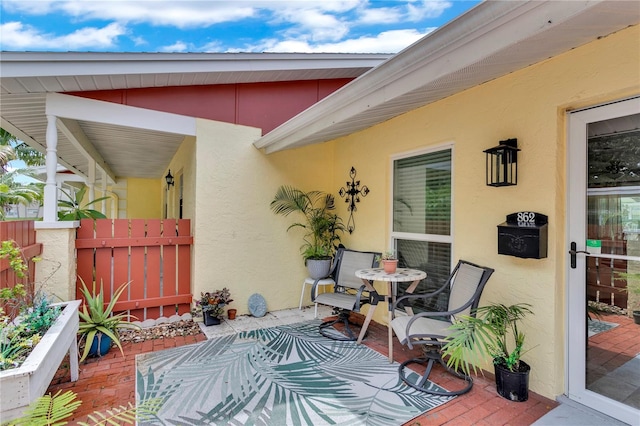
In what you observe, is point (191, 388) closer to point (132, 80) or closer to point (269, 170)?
point (269, 170)

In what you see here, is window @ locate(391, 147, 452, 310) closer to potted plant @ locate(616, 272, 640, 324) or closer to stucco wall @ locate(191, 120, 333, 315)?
potted plant @ locate(616, 272, 640, 324)

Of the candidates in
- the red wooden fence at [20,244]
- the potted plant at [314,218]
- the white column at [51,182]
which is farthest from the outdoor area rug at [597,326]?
the white column at [51,182]

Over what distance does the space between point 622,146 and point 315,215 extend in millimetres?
3657

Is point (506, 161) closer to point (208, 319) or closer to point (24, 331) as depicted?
point (208, 319)

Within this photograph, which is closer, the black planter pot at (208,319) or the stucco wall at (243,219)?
the black planter pot at (208,319)

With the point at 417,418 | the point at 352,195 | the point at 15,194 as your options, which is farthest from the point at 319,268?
the point at 15,194

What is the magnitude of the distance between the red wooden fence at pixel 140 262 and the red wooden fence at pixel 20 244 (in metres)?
0.54

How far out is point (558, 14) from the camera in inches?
62.2

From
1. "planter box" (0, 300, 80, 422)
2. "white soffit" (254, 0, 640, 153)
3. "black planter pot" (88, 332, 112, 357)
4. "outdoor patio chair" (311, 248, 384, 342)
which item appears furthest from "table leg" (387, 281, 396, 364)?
"black planter pot" (88, 332, 112, 357)

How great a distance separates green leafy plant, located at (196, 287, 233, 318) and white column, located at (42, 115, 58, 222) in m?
1.88

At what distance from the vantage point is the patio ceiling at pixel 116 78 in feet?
10.7

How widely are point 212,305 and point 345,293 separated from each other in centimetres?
175

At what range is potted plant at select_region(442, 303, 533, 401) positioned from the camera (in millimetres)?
2305

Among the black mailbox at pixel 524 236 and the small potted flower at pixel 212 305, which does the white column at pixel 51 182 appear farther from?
the black mailbox at pixel 524 236
